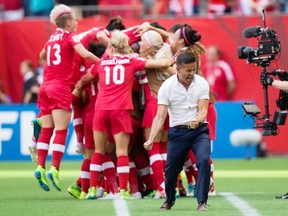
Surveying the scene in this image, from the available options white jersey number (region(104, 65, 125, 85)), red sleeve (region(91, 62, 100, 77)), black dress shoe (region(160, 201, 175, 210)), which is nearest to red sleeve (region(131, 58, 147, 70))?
white jersey number (region(104, 65, 125, 85))

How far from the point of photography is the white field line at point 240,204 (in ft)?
43.7

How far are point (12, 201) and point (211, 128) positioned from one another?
2869 mm

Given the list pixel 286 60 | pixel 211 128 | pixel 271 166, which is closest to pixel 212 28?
pixel 286 60

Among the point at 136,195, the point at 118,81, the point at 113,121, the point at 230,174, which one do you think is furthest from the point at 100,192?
the point at 230,174

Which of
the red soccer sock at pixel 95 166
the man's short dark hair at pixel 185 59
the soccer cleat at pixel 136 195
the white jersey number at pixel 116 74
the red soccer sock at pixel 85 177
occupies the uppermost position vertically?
the man's short dark hair at pixel 185 59

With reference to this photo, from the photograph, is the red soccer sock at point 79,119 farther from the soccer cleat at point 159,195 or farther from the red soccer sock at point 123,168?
the soccer cleat at point 159,195

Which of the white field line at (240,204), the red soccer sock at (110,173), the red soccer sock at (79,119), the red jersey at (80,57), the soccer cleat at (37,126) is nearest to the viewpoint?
the white field line at (240,204)

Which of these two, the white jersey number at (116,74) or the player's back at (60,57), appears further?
the player's back at (60,57)

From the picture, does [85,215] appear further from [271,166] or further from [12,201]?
[271,166]

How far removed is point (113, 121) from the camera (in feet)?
51.8

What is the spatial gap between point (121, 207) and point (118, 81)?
2056mm

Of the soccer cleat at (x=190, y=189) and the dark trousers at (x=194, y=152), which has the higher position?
the dark trousers at (x=194, y=152)

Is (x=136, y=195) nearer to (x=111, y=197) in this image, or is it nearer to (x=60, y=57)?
(x=111, y=197)

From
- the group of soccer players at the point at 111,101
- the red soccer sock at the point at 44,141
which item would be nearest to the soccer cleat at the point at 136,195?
the group of soccer players at the point at 111,101
